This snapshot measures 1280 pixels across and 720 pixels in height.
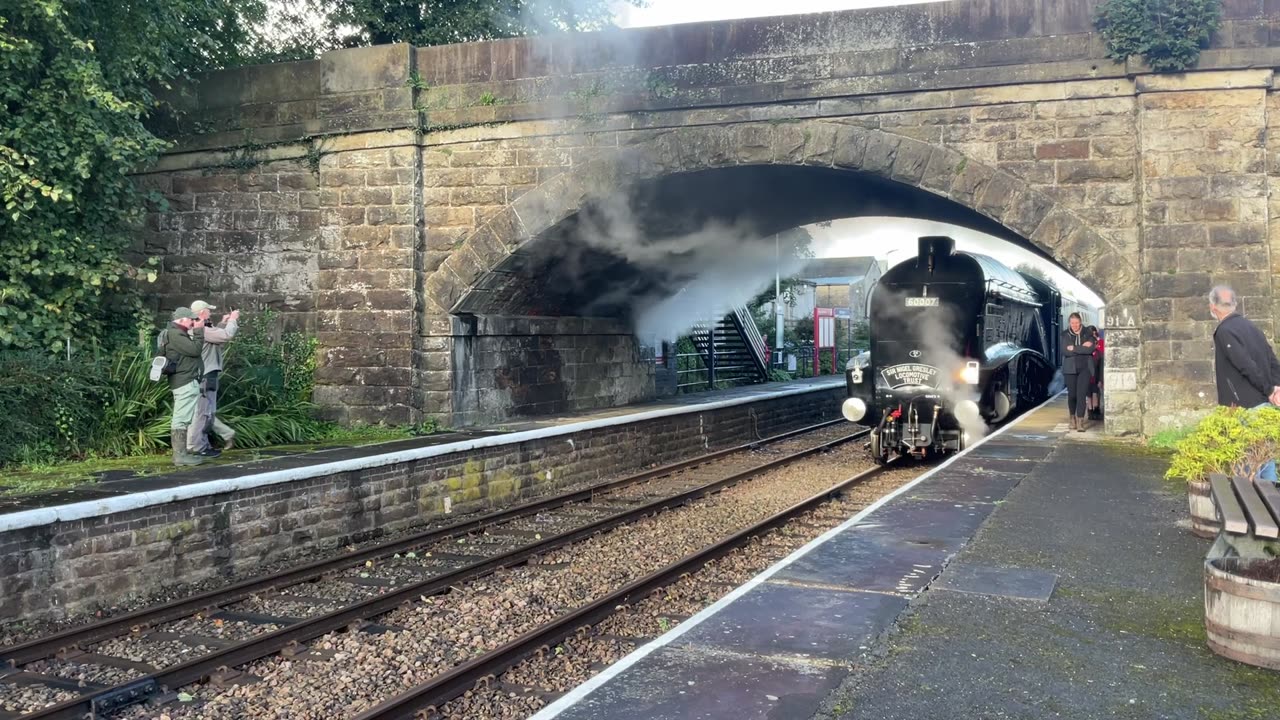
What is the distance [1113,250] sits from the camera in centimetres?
1059

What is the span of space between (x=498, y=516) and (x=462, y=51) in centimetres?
627

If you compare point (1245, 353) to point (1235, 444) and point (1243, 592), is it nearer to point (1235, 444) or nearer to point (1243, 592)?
point (1235, 444)

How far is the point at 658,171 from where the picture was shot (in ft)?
38.7

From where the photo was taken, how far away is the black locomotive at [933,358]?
41.0ft

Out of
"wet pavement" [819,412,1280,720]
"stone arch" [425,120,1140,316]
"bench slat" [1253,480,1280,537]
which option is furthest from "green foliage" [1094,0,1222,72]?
"bench slat" [1253,480,1280,537]

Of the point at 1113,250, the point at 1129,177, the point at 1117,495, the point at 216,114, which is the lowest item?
the point at 1117,495

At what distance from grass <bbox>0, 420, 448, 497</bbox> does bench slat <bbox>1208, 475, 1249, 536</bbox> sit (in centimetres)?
780

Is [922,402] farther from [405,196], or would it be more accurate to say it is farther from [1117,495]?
[405,196]

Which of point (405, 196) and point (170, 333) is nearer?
point (170, 333)

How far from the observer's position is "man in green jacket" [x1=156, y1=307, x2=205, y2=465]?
8992 mm

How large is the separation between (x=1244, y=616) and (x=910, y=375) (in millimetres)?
9104

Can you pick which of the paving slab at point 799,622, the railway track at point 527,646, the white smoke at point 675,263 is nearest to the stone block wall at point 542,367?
the white smoke at point 675,263

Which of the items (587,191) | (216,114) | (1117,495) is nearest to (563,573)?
(1117,495)

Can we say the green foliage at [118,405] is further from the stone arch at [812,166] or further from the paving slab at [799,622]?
the paving slab at [799,622]
